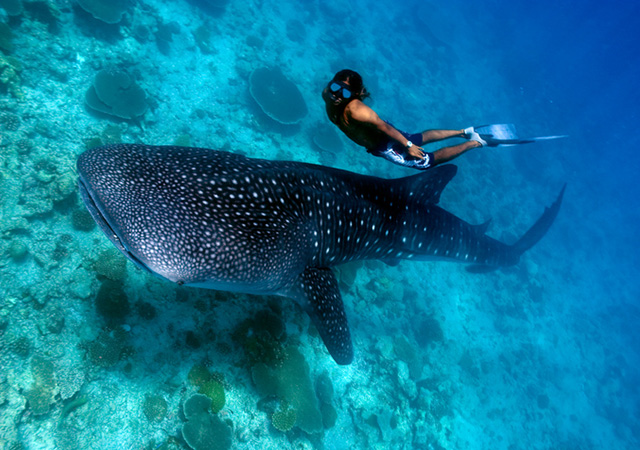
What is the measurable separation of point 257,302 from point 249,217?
2887 millimetres

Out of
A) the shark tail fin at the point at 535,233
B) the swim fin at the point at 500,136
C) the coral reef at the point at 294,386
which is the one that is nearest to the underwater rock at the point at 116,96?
the coral reef at the point at 294,386

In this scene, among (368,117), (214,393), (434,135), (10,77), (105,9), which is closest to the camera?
(368,117)

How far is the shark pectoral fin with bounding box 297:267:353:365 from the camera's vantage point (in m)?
4.69

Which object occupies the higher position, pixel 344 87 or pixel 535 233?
pixel 344 87

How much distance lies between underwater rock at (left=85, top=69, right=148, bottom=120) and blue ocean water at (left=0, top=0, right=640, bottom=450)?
0.09 metres

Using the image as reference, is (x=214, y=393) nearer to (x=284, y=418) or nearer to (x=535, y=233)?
(x=284, y=418)

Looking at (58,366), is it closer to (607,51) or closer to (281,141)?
(281,141)

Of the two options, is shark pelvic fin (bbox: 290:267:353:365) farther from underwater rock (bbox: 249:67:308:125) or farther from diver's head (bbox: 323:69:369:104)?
underwater rock (bbox: 249:67:308:125)

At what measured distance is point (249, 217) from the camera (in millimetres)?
3518

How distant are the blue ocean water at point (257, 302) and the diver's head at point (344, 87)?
3.93 metres

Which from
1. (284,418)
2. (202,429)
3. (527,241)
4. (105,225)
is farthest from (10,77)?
(527,241)

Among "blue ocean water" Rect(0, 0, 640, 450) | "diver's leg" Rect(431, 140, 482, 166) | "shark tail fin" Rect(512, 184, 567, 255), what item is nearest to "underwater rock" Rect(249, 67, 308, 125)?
"blue ocean water" Rect(0, 0, 640, 450)

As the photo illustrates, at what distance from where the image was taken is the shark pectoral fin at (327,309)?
15.4ft

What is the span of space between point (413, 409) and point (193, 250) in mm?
8163
